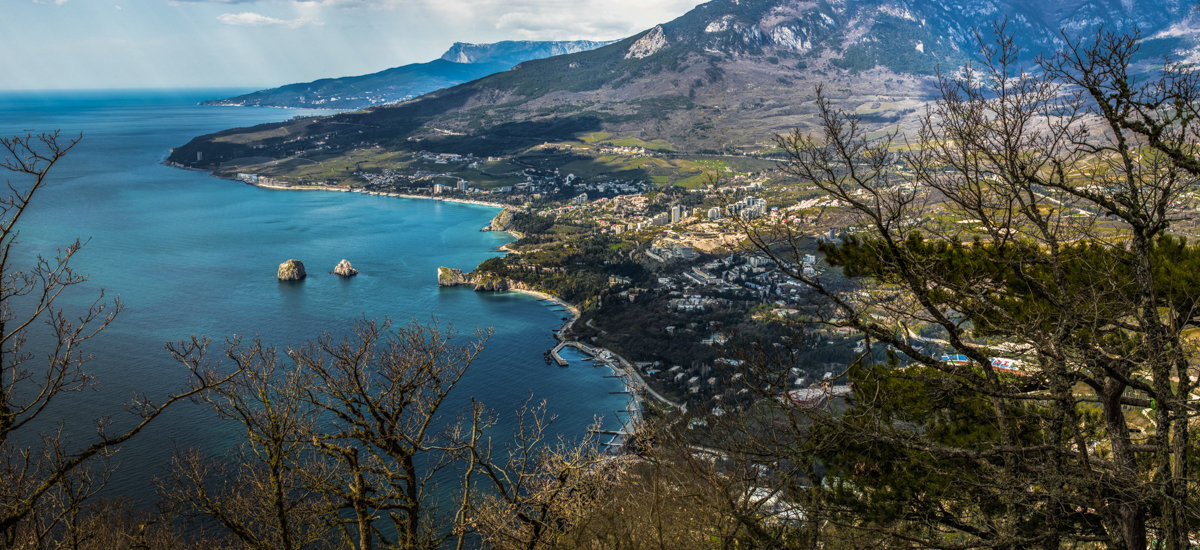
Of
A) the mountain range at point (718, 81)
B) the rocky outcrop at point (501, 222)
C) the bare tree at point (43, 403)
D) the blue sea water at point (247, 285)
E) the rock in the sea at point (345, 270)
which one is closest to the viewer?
the bare tree at point (43, 403)

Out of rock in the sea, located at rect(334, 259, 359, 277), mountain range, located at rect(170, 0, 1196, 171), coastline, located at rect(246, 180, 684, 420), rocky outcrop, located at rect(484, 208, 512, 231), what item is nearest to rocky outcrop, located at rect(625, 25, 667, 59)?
mountain range, located at rect(170, 0, 1196, 171)

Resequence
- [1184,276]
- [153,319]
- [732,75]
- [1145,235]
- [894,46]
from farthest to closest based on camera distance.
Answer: [894,46]
[732,75]
[153,319]
[1184,276]
[1145,235]

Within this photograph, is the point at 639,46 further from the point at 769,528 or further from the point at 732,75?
the point at 769,528

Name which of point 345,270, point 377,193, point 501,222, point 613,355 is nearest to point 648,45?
point 377,193

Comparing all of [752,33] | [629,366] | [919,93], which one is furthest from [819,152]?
[752,33]

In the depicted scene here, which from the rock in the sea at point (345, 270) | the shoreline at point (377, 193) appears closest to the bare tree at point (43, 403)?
the rock in the sea at point (345, 270)

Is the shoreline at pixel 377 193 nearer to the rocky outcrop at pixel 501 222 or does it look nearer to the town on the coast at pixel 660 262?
the town on the coast at pixel 660 262
